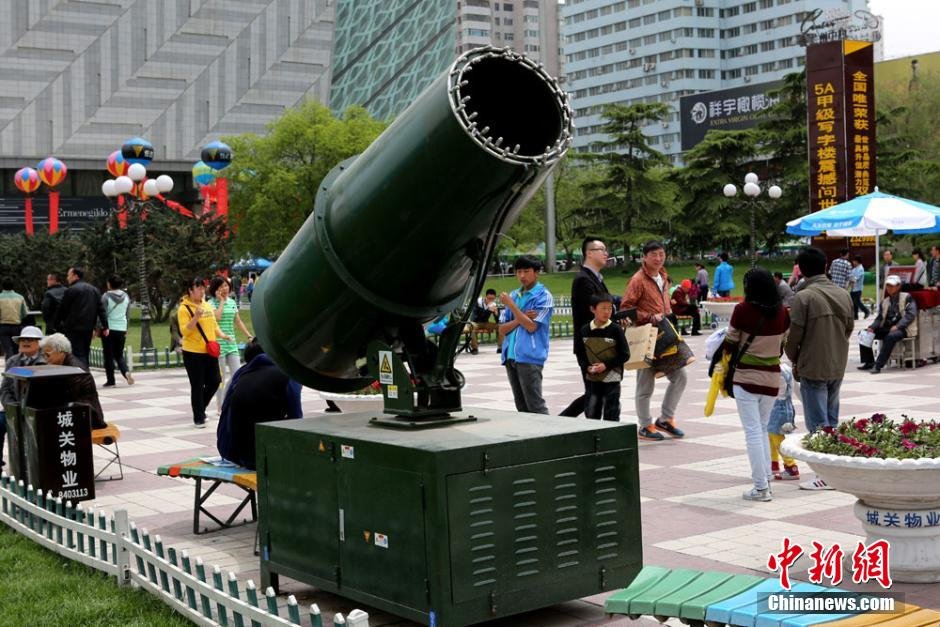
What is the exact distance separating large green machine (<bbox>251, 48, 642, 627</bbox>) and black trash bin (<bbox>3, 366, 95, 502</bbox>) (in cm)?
303

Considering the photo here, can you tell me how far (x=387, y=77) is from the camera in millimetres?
93500

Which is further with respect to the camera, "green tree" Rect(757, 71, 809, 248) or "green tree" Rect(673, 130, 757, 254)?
"green tree" Rect(673, 130, 757, 254)

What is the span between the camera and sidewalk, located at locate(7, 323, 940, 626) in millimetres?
6527

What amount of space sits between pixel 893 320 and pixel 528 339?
381 inches

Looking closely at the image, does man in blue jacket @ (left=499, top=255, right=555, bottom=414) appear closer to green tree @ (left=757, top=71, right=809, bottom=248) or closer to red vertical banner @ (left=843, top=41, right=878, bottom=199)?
red vertical banner @ (left=843, top=41, right=878, bottom=199)

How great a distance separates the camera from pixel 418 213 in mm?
4957

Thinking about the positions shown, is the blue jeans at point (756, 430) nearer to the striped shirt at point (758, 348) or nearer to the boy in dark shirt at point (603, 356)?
the striped shirt at point (758, 348)

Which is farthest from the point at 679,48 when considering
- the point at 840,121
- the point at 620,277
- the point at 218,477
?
the point at 218,477

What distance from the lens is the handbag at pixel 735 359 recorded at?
8.30 metres

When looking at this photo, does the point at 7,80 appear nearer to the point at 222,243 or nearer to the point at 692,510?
the point at 222,243

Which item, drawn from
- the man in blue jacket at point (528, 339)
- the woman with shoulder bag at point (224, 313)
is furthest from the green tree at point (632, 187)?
the man in blue jacket at point (528, 339)

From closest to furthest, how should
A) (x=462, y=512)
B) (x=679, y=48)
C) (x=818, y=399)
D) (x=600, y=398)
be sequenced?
(x=462, y=512)
(x=818, y=399)
(x=600, y=398)
(x=679, y=48)

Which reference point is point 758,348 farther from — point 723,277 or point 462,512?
point 723,277

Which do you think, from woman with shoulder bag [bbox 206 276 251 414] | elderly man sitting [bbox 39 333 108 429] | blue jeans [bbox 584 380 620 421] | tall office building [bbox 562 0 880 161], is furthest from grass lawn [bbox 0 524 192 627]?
tall office building [bbox 562 0 880 161]
